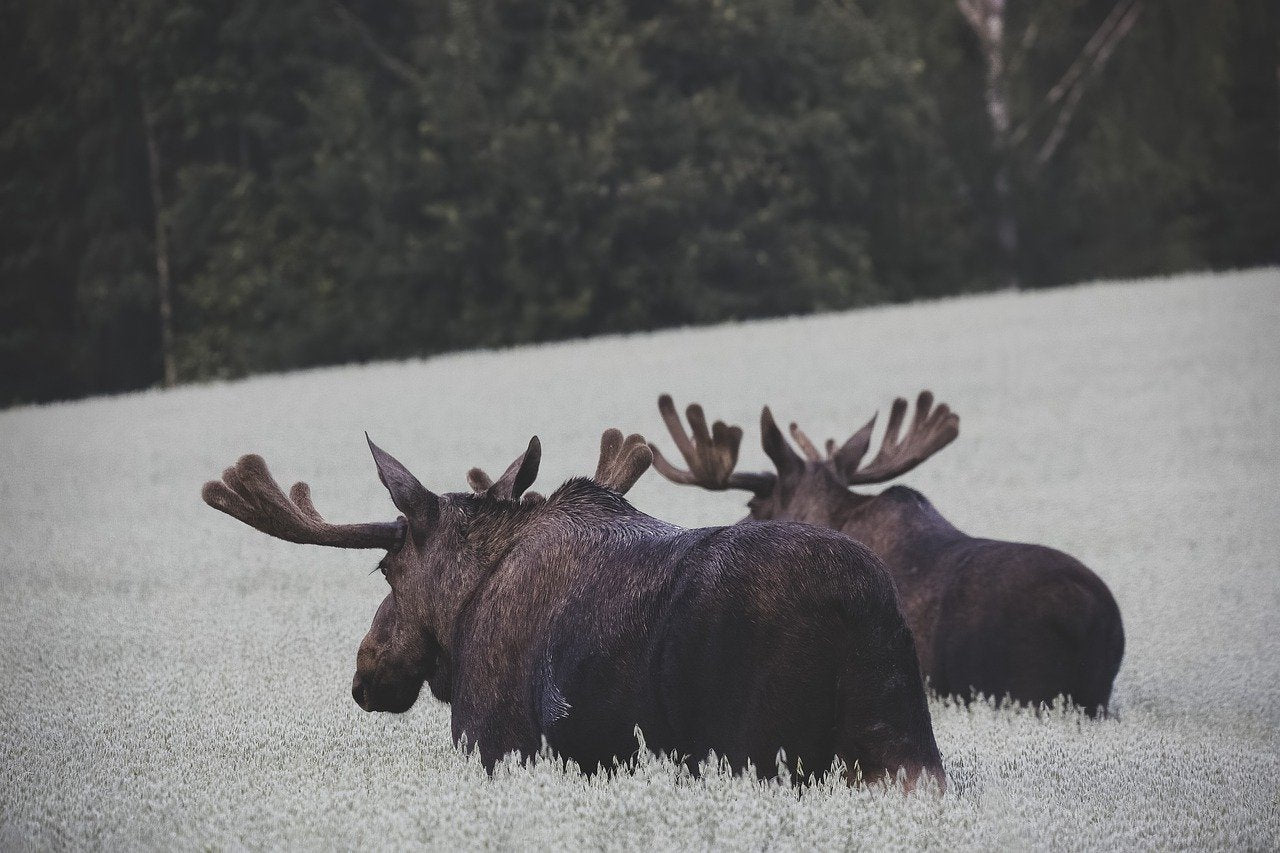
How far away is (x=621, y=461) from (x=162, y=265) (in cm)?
3222

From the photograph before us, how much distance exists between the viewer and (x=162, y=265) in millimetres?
35031

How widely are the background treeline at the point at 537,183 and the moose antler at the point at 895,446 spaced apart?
990 inches

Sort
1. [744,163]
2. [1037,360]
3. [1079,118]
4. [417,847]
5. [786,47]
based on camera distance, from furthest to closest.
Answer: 1. [1079,118]
2. [786,47]
3. [744,163]
4. [1037,360]
5. [417,847]

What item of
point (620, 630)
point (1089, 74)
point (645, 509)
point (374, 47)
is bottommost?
point (645, 509)

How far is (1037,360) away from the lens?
1917 centimetres

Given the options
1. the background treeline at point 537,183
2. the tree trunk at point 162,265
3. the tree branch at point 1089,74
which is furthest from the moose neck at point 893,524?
the tree branch at point 1089,74

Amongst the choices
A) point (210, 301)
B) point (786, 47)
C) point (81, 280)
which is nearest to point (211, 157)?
point (210, 301)

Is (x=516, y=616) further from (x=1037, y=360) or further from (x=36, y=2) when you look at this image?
(x=36, y=2)

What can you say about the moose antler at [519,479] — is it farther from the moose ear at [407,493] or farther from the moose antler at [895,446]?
the moose antler at [895,446]

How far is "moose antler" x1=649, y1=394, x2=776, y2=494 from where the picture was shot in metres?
6.22

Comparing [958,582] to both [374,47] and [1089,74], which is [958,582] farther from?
[1089,74]

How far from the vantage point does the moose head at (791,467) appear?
636 cm

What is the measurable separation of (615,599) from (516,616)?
35 centimetres

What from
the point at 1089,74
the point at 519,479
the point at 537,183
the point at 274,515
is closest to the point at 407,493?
the point at 519,479
